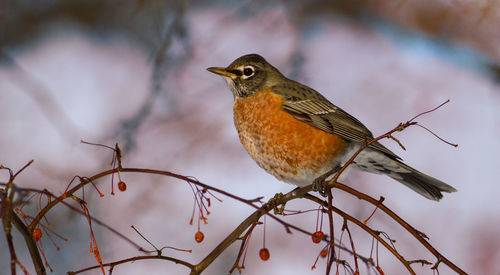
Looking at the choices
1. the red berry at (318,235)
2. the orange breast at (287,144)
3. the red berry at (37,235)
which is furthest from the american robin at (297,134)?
the red berry at (37,235)

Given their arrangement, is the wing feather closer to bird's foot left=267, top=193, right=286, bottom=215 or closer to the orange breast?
the orange breast

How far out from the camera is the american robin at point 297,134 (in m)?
3.17

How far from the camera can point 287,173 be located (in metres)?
3.23

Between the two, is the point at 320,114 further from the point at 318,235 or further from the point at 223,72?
the point at 318,235

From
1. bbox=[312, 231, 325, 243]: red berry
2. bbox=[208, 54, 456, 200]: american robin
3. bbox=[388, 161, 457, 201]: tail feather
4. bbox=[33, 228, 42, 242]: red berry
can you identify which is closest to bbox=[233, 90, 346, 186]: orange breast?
bbox=[208, 54, 456, 200]: american robin

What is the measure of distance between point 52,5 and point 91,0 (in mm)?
344

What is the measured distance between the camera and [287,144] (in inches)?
124

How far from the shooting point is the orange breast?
10.3 ft

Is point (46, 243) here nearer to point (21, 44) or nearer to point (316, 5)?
point (21, 44)

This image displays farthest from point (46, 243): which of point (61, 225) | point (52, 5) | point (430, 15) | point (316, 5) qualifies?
point (430, 15)

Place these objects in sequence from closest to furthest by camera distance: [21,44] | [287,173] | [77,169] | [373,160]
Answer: [287,173]
[373,160]
[77,169]
[21,44]

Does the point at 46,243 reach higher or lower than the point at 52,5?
lower

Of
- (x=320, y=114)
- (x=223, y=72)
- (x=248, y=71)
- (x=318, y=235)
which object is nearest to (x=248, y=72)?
(x=248, y=71)

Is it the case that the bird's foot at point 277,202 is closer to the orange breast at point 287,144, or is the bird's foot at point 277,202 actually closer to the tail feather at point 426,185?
the orange breast at point 287,144
